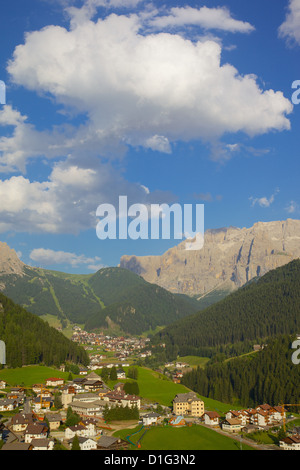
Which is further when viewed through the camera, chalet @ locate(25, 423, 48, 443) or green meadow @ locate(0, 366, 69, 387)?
green meadow @ locate(0, 366, 69, 387)

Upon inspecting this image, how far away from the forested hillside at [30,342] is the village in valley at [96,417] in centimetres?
2358

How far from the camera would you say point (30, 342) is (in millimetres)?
163500

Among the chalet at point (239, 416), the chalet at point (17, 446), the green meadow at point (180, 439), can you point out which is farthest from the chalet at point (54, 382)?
the chalet at point (17, 446)

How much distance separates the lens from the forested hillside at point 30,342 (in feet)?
508

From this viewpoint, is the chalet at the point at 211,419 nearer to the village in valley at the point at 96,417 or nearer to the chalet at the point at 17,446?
the village in valley at the point at 96,417

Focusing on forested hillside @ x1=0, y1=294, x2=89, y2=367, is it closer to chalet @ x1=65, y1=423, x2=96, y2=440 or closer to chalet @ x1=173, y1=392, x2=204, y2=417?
chalet @ x1=173, y1=392, x2=204, y2=417

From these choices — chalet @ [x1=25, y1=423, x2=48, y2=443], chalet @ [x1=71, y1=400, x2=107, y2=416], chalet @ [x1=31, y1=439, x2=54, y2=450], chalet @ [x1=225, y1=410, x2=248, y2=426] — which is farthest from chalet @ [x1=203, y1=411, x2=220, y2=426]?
chalet @ [x1=31, y1=439, x2=54, y2=450]

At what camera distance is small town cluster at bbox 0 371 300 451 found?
250ft

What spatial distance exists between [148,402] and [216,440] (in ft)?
145

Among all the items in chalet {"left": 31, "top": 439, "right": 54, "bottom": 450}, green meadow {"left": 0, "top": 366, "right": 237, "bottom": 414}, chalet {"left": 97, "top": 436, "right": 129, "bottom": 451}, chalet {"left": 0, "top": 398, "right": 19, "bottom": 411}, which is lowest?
green meadow {"left": 0, "top": 366, "right": 237, "bottom": 414}

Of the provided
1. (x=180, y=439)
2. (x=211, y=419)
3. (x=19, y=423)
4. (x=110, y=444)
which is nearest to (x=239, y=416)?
(x=211, y=419)
